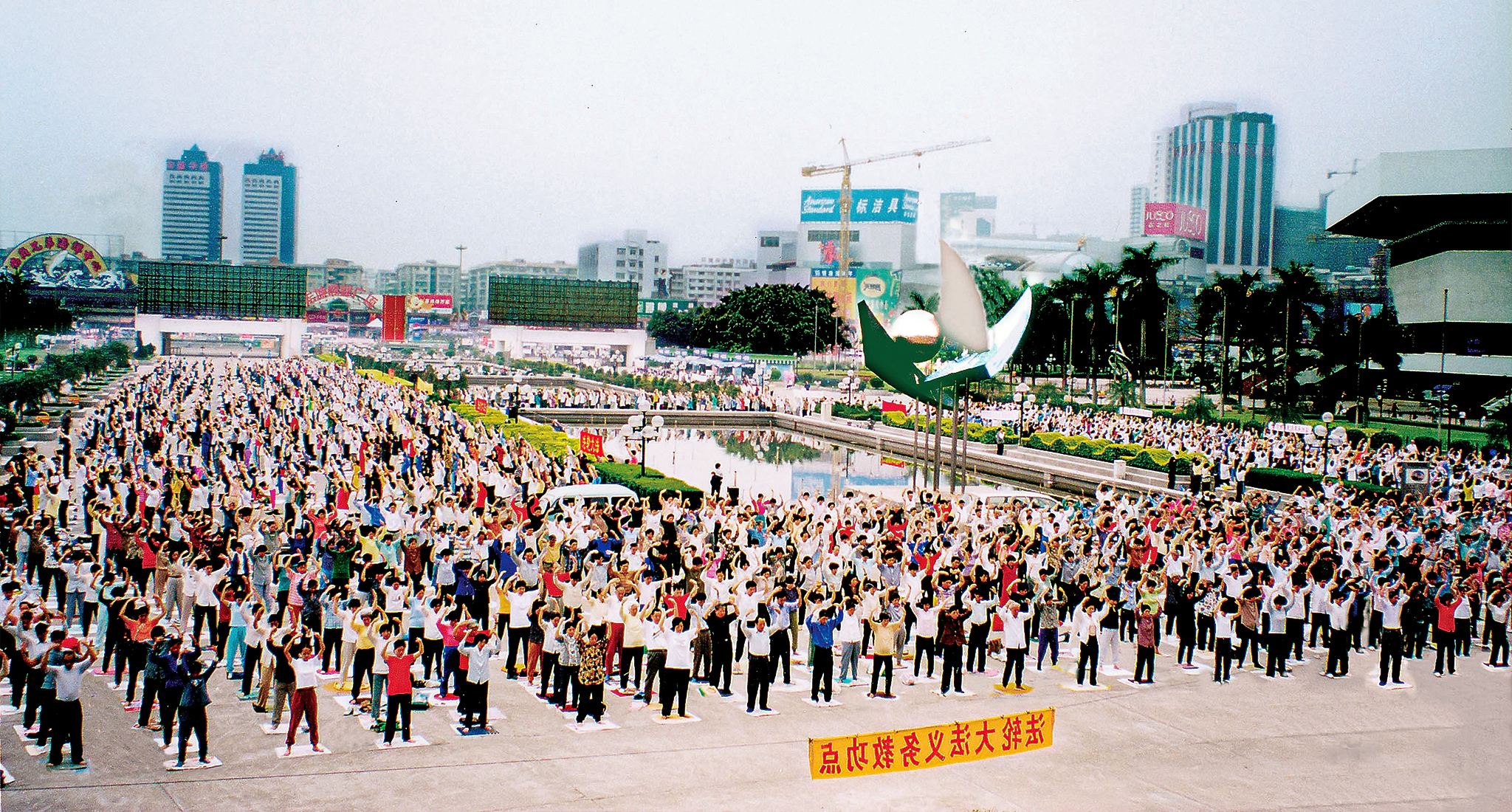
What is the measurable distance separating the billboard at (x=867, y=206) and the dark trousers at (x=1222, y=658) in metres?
135

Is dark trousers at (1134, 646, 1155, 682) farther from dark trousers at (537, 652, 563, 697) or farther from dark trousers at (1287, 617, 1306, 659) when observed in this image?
dark trousers at (537, 652, 563, 697)

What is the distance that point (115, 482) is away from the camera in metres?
15.2

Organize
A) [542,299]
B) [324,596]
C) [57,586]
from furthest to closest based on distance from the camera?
1. [542,299]
2. [57,586]
3. [324,596]

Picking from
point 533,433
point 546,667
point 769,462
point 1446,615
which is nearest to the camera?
point 546,667

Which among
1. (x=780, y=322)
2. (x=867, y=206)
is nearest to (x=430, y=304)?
(x=780, y=322)

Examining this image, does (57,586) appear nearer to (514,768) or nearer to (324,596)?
(324,596)

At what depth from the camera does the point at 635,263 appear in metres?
152

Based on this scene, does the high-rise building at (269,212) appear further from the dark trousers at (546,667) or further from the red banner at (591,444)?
the dark trousers at (546,667)

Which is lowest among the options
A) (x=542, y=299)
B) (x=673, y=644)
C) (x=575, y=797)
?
(x=575, y=797)

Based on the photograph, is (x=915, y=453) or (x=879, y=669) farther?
(x=915, y=453)

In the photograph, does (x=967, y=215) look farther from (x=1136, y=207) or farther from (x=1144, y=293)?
(x=1144, y=293)

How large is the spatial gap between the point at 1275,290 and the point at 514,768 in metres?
47.6

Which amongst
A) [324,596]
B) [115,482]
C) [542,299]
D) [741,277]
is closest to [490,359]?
[542,299]

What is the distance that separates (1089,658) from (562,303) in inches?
2700
